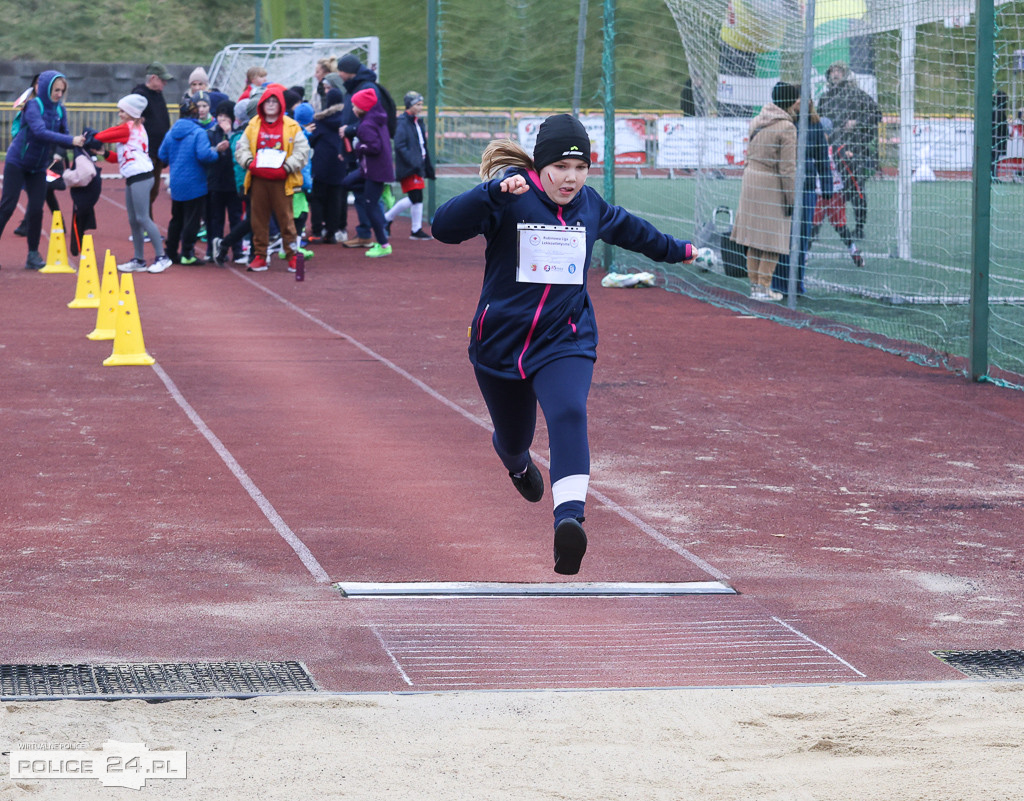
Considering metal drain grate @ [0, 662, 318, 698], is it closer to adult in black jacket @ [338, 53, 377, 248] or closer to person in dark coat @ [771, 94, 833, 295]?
person in dark coat @ [771, 94, 833, 295]

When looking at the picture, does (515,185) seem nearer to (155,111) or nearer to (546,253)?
(546,253)

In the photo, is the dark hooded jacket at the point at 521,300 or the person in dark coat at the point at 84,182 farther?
the person in dark coat at the point at 84,182

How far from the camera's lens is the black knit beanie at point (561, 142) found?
542 centimetres

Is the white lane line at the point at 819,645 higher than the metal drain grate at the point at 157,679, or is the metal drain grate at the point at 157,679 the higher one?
the metal drain grate at the point at 157,679

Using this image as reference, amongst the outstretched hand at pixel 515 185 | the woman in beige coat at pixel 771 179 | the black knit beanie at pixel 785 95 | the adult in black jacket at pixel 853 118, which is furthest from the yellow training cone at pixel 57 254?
the outstretched hand at pixel 515 185

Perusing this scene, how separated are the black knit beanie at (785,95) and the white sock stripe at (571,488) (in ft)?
34.5

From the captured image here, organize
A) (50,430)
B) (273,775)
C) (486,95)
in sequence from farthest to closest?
(486,95) < (50,430) < (273,775)

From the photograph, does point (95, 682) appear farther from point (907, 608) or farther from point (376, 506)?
point (907, 608)

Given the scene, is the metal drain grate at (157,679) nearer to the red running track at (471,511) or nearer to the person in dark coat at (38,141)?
the red running track at (471,511)

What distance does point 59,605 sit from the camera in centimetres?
600

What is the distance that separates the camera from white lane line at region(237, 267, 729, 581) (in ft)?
22.6

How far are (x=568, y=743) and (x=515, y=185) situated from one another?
1.95 m

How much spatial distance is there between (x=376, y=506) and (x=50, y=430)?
9.35ft

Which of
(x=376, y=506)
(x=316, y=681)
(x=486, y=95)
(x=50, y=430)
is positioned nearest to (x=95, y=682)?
(x=316, y=681)
